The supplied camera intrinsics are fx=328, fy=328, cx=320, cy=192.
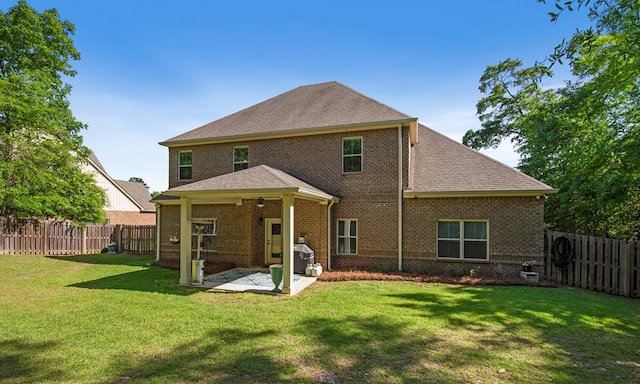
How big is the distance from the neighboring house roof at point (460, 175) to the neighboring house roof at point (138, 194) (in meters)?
26.8

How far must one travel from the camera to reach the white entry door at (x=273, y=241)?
1414 cm

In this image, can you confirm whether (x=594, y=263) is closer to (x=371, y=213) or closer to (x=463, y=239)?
(x=463, y=239)

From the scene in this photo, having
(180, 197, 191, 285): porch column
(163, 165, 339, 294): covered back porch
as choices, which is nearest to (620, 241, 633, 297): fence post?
(163, 165, 339, 294): covered back porch

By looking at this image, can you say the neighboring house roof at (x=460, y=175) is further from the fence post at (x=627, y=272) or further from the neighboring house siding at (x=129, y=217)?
the neighboring house siding at (x=129, y=217)

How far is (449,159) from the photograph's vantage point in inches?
541

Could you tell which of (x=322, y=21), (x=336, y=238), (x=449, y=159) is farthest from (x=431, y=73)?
(x=336, y=238)

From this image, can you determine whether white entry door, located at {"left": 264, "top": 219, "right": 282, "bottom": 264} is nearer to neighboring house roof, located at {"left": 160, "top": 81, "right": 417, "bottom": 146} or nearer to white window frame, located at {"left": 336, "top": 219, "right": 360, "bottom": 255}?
white window frame, located at {"left": 336, "top": 219, "right": 360, "bottom": 255}

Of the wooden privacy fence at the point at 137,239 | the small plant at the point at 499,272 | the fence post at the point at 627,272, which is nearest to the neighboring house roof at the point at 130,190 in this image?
the wooden privacy fence at the point at 137,239

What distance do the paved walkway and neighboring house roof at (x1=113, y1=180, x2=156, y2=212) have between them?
22770mm

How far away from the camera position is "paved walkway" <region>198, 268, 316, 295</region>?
32.4 ft

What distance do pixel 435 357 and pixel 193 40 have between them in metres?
11.9

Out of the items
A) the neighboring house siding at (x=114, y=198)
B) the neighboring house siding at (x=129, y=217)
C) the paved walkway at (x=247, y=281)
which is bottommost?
the paved walkway at (x=247, y=281)

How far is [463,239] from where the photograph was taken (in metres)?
11.9

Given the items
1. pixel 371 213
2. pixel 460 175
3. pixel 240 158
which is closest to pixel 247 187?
pixel 371 213
